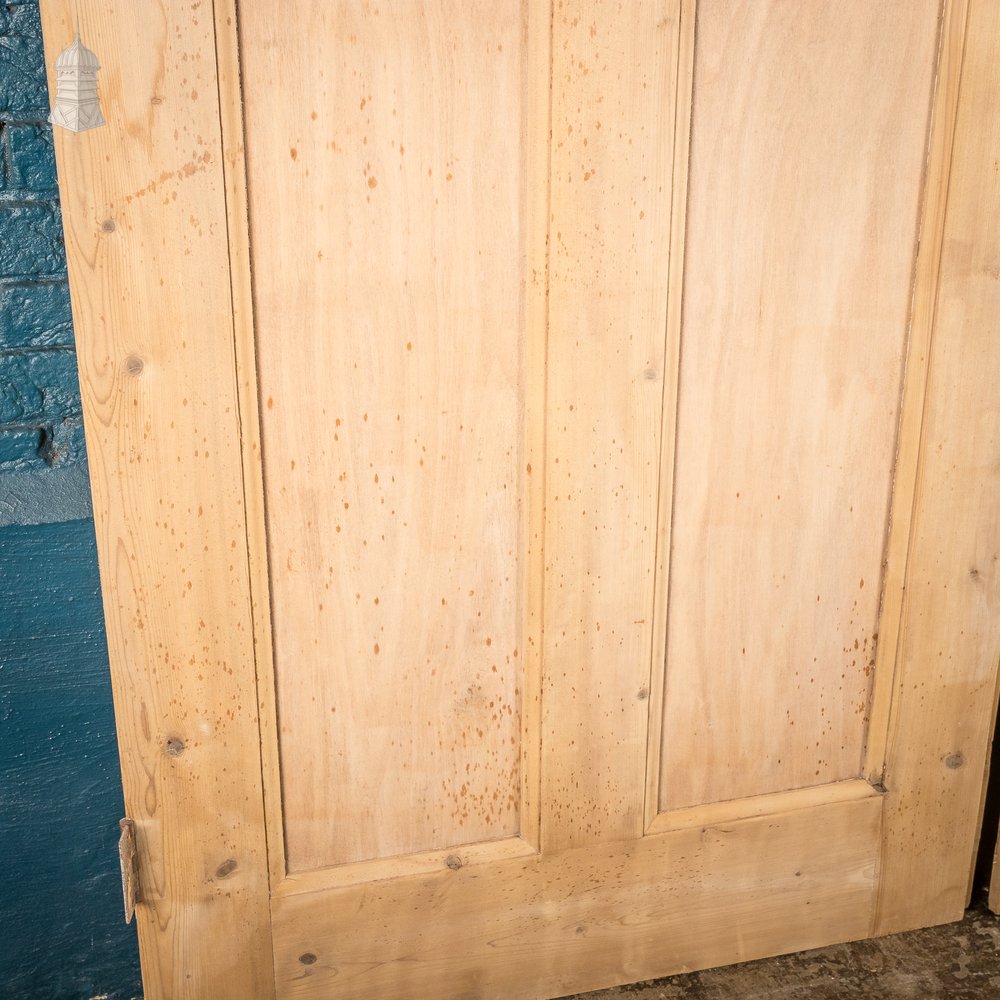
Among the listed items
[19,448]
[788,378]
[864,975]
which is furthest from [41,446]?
[864,975]

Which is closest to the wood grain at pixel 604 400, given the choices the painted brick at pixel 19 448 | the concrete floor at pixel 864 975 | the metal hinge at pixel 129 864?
the concrete floor at pixel 864 975

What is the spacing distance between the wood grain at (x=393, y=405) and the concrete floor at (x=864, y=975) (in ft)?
1.63

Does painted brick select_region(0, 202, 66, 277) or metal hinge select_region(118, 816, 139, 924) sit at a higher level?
painted brick select_region(0, 202, 66, 277)

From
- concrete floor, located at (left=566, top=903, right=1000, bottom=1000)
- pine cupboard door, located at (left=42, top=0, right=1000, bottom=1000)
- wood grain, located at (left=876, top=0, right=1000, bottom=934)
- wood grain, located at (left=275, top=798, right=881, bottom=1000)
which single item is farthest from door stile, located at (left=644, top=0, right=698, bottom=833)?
wood grain, located at (left=876, top=0, right=1000, bottom=934)

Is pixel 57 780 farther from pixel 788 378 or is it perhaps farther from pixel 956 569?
pixel 956 569

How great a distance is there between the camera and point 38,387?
1520mm

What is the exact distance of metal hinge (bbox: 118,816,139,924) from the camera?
1492mm

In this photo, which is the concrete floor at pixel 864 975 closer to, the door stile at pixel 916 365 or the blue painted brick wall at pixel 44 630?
the door stile at pixel 916 365

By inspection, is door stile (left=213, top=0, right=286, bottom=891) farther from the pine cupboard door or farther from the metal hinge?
the metal hinge

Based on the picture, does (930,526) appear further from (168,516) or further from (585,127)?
(168,516)

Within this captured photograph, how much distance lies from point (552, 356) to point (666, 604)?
46 centimetres

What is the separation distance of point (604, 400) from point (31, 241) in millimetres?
866

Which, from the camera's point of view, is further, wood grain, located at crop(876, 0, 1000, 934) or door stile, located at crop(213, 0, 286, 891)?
wood grain, located at crop(876, 0, 1000, 934)

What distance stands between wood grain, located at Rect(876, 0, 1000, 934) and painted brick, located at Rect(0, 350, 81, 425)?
135 centimetres
